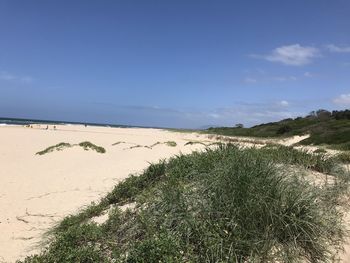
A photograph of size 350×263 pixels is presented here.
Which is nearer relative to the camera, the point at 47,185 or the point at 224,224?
the point at 224,224

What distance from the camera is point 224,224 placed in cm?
532

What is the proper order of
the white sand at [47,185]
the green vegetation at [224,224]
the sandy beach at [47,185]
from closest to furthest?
1. the green vegetation at [224,224]
2. the white sand at [47,185]
3. the sandy beach at [47,185]

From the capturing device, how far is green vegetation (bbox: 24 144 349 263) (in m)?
4.97

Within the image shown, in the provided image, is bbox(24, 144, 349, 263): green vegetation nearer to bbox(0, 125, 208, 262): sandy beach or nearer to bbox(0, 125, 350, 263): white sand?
bbox(0, 125, 350, 263): white sand

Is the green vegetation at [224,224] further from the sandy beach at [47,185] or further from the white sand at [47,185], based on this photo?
the sandy beach at [47,185]

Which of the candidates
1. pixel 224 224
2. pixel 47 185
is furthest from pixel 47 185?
pixel 224 224

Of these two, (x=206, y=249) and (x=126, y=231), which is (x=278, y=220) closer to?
(x=206, y=249)

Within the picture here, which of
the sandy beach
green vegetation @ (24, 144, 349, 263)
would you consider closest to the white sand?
the sandy beach

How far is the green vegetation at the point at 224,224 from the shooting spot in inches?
196

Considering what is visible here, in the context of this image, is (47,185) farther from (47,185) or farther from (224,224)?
(224,224)

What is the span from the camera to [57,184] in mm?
12305

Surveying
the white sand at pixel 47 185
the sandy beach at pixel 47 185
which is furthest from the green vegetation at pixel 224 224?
the sandy beach at pixel 47 185

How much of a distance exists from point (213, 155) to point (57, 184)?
6.03m

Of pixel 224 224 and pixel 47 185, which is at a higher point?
pixel 224 224
